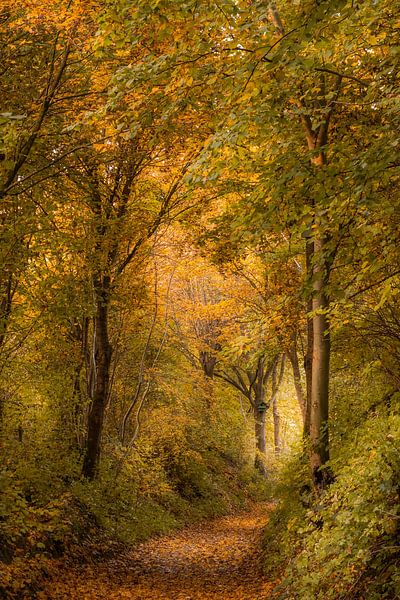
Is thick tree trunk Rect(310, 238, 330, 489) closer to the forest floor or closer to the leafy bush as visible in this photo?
the leafy bush

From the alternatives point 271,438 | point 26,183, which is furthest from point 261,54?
point 271,438

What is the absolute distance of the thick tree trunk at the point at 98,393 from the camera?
12516mm

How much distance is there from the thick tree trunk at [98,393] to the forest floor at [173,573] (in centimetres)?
214

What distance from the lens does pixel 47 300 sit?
10195 millimetres

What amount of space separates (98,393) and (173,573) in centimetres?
425

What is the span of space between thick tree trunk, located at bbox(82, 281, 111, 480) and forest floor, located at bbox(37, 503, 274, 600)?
2.14 metres

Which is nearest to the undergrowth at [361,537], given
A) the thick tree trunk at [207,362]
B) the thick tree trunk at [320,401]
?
Result: the thick tree trunk at [320,401]

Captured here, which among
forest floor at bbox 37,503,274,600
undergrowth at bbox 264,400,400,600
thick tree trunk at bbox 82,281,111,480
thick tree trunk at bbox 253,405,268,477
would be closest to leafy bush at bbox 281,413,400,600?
undergrowth at bbox 264,400,400,600

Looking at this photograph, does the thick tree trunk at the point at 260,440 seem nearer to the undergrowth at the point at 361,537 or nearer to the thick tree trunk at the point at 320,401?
the thick tree trunk at the point at 320,401

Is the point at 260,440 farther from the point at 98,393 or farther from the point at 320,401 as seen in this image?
the point at 320,401

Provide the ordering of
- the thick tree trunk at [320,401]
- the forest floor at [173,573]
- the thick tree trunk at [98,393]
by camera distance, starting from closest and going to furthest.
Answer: the thick tree trunk at [320,401] → the forest floor at [173,573] → the thick tree trunk at [98,393]

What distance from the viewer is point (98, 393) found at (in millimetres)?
12805

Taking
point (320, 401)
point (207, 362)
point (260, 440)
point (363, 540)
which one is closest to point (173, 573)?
A: point (320, 401)

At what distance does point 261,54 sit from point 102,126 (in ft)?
11.6
